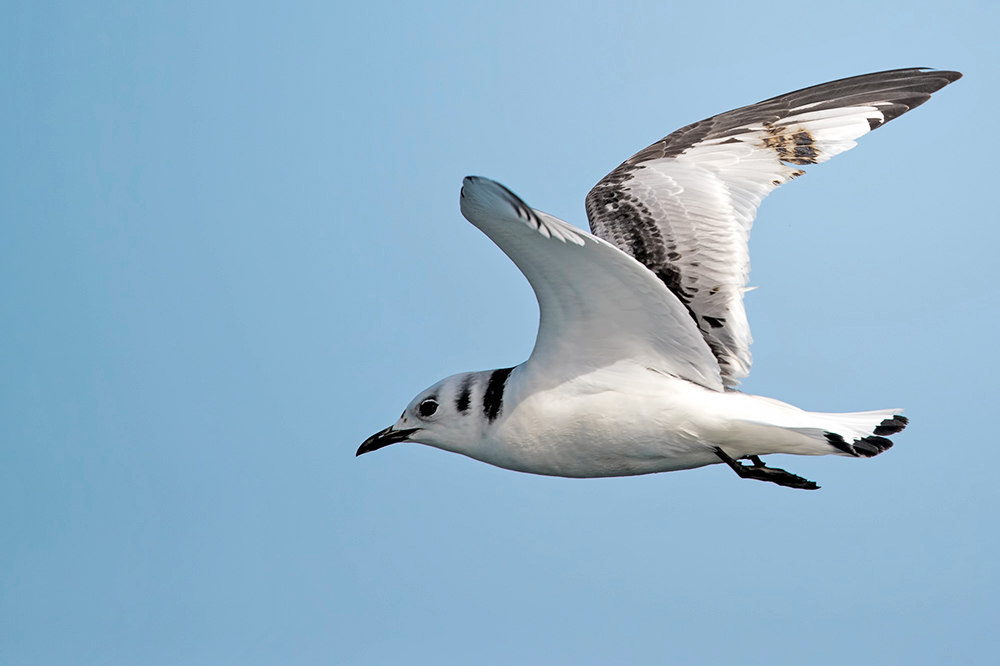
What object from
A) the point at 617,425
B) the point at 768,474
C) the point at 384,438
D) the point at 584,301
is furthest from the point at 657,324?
the point at 384,438

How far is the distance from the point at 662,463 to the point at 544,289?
113 centimetres

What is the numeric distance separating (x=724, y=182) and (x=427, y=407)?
2.09 m

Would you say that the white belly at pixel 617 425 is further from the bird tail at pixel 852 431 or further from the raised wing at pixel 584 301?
the bird tail at pixel 852 431

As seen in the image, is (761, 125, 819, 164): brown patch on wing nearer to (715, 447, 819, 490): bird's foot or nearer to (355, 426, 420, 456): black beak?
(715, 447, 819, 490): bird's foot

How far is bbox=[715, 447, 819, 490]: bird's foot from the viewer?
455 centimetres

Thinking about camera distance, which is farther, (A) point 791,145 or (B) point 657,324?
(A) point 791,145

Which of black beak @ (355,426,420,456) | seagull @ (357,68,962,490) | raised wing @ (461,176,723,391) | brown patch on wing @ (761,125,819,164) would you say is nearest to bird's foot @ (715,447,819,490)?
seagull @ (357,68,962,490)

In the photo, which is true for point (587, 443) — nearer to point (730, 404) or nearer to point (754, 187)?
point (730, 404)

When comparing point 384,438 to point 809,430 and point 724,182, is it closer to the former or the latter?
point 809,430

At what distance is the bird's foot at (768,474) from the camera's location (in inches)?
179

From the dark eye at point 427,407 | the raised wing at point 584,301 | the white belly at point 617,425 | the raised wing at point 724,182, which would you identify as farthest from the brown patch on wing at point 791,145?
the dark eye at point 427,407

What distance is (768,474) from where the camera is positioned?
4625mm

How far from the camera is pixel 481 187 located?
3.38 meters

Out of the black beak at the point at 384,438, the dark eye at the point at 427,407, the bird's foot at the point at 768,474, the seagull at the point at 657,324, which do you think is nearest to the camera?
the seagull at the point at 657,324
